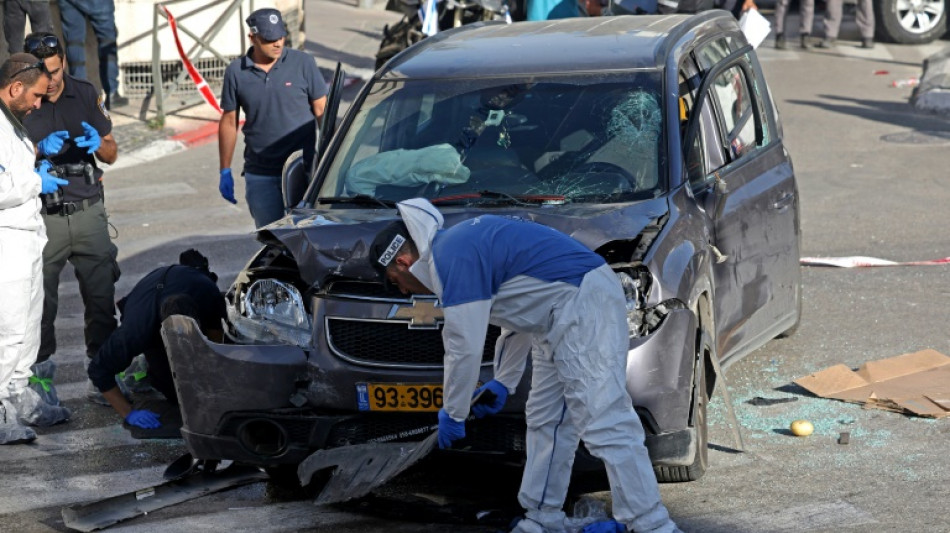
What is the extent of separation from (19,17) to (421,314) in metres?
10.7

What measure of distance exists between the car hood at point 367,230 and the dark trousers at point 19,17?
9.74 metres

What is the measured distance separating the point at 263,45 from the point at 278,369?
363cm

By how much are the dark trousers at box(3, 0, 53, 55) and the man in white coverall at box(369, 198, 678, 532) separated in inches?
434

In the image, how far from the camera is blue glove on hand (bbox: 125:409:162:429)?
752 centimetres

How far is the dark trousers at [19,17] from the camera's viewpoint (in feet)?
49.8

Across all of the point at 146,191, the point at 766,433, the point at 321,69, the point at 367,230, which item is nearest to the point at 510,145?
the point at 367,230

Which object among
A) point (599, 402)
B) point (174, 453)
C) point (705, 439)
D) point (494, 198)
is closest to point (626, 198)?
point (494, 198)

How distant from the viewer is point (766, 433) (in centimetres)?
706

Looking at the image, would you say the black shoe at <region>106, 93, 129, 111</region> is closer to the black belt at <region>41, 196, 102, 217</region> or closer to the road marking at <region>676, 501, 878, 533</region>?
the black belt at <region>41, 196, 102, 217</region>

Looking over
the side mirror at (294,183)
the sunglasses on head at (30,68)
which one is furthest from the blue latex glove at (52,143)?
the side mirror at (294,183)

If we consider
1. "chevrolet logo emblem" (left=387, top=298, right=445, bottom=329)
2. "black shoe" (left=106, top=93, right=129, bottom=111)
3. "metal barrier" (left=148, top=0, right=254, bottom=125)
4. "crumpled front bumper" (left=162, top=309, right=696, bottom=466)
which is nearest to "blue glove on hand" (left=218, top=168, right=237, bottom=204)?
"crumpled front bumper" (left=162, top=309, right=696, bottom=466)

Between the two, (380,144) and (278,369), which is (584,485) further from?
(380,144)

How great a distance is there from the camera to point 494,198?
6633mm

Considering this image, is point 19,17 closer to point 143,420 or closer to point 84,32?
point 84,32
